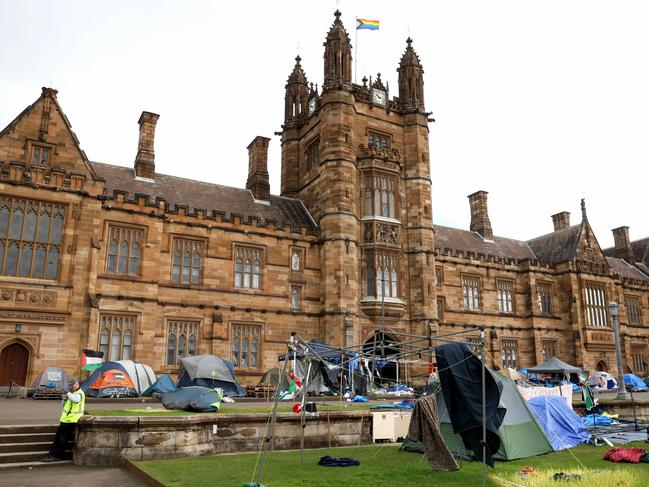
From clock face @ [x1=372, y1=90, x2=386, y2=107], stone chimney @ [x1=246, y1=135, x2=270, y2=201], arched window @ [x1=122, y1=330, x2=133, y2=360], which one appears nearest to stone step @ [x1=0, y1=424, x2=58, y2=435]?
arched window @ [x1=122, y1=330, x2=133, y2=360]

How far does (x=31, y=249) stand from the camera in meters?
24.1

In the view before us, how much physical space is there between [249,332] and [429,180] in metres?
15.2

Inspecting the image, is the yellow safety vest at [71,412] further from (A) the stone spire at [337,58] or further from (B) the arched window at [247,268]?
(A) the stone spire at [337,58]

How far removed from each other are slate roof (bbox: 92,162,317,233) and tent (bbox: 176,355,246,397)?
8895 mm

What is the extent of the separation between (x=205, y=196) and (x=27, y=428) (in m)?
21.2

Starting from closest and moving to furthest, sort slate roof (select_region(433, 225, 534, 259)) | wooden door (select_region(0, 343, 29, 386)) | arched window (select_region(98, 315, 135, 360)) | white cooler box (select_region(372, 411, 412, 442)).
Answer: white cooler box (select_region(372, 411, 412, 442))
wooden door (select_region(0, 343, 29, 386))
arched window (select_region(98, 315, 135, 360))
slate roof (select_region(433, 225, 534, 259))

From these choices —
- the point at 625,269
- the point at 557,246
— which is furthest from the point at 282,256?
the point at 625,269

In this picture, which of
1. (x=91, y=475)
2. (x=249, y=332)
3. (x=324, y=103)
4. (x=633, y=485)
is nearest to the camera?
(x=633, y=485)

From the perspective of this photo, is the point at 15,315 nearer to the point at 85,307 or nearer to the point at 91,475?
the point at 85,307

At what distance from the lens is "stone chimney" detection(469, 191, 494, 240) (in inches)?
1810

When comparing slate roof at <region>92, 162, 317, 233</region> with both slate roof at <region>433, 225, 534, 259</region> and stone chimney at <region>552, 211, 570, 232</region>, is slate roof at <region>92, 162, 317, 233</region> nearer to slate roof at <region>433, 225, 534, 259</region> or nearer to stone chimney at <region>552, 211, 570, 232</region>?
slate roof at <region>433, 225, 534, 259</region>

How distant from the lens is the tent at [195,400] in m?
14.6

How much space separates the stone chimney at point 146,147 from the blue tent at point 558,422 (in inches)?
937

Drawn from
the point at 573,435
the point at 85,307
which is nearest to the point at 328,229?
the point at 85,307
